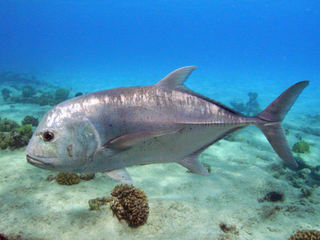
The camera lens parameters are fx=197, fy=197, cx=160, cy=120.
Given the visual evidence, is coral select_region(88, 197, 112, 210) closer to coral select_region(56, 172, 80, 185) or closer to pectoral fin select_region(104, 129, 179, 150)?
coral select_region(56, 172, 80, 185)

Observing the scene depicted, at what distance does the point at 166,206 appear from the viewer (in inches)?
155

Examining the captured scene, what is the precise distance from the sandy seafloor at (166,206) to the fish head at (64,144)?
188 centimetres

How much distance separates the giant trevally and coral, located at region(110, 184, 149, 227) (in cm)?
170

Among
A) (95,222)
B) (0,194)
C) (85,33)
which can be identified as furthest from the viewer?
(85,33)

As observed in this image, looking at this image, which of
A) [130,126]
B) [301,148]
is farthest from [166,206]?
[301,148]

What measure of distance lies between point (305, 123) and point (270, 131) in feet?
51.1

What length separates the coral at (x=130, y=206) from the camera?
11.0ft

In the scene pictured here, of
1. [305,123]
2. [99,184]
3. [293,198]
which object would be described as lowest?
[293,198]

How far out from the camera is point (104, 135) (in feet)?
5.90

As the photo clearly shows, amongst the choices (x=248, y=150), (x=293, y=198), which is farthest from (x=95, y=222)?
(x=248, y=150)

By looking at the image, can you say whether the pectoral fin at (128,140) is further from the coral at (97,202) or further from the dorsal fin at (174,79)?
the coral at (97,202)

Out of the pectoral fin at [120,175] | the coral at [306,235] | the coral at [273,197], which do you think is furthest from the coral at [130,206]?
the coral at [273,197]

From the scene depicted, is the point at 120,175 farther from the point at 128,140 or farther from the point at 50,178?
the point at 50,178

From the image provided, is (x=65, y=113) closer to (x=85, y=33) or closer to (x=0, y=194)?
(x=0, y=194)
